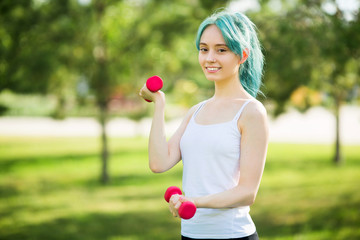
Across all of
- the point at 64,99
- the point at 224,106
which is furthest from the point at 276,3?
the point at 224,106

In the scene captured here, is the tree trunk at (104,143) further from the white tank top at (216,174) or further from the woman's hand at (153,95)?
the white tank top at (216,174)

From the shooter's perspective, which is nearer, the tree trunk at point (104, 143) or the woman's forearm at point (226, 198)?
the woman's forearm at point (226, 198)

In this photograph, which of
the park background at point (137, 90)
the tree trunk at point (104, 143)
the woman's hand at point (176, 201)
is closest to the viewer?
the woman's hand at point (176, 201)

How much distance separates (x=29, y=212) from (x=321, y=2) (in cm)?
702

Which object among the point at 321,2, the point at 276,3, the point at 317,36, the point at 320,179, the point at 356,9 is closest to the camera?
the point at 356,9

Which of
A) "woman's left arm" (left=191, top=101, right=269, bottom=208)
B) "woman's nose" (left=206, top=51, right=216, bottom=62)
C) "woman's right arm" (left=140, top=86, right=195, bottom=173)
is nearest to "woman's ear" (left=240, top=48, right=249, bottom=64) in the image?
"woman's nose" (left=206, top=51, right=216, bottom=62)

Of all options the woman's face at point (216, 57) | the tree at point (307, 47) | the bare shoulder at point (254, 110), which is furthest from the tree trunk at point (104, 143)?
the bare shoulder at point (254, 110)

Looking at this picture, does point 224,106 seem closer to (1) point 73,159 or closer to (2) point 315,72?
(2) point 315,72

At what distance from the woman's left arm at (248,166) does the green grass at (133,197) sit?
18.0ft

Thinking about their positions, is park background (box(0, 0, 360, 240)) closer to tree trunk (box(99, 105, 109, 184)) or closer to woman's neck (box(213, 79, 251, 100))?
tree trunk (box(99, 105, 109, 184))

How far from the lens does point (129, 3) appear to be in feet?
35.7

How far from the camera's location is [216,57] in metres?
1.83

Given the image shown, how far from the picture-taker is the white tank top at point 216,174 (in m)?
1.75

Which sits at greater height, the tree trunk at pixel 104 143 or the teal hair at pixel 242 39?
the teal hair at pixel 242 39
